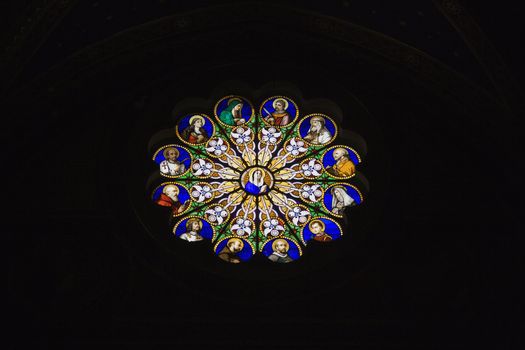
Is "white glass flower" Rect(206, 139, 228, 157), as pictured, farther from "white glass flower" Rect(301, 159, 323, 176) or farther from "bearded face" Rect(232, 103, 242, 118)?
"white glass flower" Rect(301, 159, 323, 176)

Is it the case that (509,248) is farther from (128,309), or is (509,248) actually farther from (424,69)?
(128,309)

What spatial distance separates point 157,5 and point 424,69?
382 centimetres

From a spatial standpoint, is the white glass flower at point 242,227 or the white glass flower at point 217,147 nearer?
the white glass flower at point 242,227

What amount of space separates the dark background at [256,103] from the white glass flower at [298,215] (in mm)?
629

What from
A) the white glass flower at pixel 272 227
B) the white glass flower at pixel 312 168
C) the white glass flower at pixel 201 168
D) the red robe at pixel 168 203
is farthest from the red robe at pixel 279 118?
the red robe at pixel 168 203

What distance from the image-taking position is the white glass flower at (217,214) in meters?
15.6

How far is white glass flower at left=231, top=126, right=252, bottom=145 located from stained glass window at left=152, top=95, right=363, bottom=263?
14mm

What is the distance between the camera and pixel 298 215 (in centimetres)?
1570

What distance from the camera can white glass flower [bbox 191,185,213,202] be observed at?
15.8m

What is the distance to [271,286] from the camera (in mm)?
14883

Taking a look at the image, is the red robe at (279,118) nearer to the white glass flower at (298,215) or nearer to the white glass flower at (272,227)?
the white glass flower at (298,215)

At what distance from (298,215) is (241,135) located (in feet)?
4.85

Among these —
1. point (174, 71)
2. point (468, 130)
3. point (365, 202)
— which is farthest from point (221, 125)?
point (468, 130)

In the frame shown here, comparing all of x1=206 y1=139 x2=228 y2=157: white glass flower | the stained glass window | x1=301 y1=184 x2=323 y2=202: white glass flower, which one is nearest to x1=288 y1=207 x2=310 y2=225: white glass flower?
the stained glass window
